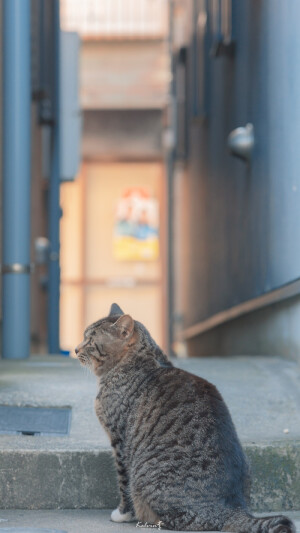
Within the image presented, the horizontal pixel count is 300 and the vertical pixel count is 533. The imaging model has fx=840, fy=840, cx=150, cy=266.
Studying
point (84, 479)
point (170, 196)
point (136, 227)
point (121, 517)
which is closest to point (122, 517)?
point (121, 517)

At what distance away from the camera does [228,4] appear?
25.3 feet

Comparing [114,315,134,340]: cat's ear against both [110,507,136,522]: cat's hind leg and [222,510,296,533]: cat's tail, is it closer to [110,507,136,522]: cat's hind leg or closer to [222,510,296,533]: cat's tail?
[110,507,136,522]: cat's hind leg

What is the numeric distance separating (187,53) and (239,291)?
6.38m

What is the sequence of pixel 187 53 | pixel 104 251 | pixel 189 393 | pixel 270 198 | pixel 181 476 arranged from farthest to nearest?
pixel 104 251 < pixel 187 53 < pixel 270 198 < pixel 189 393 < pixel 181 476

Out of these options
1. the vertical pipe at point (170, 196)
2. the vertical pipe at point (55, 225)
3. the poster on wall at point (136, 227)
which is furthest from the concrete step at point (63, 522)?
the poster on wall at point (136, 227)

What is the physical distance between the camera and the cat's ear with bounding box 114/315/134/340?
3.34 m

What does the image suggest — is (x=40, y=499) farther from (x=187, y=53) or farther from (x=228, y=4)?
(x=187, y=53)

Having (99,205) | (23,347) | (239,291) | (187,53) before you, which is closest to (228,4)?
(239,291)

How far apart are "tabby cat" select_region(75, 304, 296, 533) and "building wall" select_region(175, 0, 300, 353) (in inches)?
72.9

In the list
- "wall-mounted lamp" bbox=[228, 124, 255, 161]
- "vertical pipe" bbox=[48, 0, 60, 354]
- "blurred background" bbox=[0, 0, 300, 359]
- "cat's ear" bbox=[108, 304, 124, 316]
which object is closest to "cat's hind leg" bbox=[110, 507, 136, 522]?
"cat's ear" bbox=[108, 304, 124, 316]

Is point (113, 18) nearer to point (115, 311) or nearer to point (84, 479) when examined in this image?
point (115, 311)

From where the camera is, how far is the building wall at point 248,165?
17.2ft

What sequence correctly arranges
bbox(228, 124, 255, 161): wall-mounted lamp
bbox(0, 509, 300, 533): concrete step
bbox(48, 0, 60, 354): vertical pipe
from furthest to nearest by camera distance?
bbox(48, 0, 60, 354): vertical pipe
bbox(228, 124, 255, 161): wall-mounted lamp
bbox(0, 509, 300, 533): concrete step

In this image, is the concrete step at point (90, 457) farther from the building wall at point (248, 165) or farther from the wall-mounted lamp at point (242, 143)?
the wall-mounted lamp at point (242, 143)
